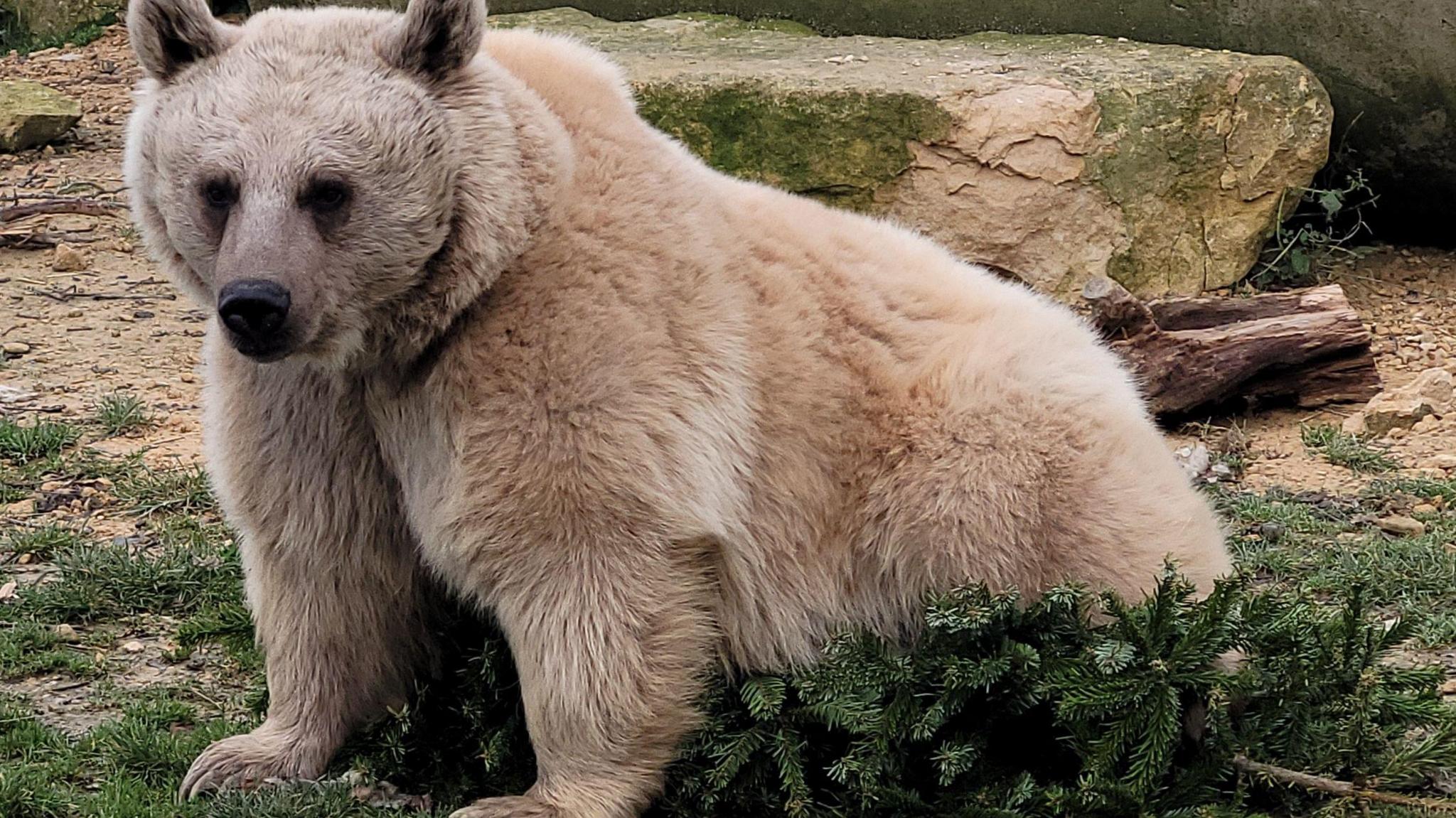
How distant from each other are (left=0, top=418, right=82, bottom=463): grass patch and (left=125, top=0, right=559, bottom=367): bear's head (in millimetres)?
2886

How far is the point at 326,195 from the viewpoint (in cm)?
373

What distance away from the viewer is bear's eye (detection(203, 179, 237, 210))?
371cm

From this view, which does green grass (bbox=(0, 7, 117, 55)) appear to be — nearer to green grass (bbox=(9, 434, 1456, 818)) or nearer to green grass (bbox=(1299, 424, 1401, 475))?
green grass (bbox=(9, 434, 1456, 818))

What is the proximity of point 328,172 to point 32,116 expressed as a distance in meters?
8.23

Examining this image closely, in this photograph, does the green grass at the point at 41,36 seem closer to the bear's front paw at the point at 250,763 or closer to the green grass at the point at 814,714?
the green grass at the point at 814,714

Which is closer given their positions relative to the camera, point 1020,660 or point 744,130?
point 1020,660

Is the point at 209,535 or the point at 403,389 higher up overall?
the point at 403,389

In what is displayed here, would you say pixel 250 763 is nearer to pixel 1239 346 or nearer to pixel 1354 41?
pixel 1239 346

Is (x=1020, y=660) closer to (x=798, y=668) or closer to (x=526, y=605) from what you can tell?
(x=798, y=668)

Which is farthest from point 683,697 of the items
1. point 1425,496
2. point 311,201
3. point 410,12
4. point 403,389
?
point 1425,496

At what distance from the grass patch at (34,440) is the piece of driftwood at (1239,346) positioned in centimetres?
423

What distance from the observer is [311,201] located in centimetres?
371

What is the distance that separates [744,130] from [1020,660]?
180 inches

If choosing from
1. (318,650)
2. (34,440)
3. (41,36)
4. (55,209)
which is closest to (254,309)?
(318,650)
